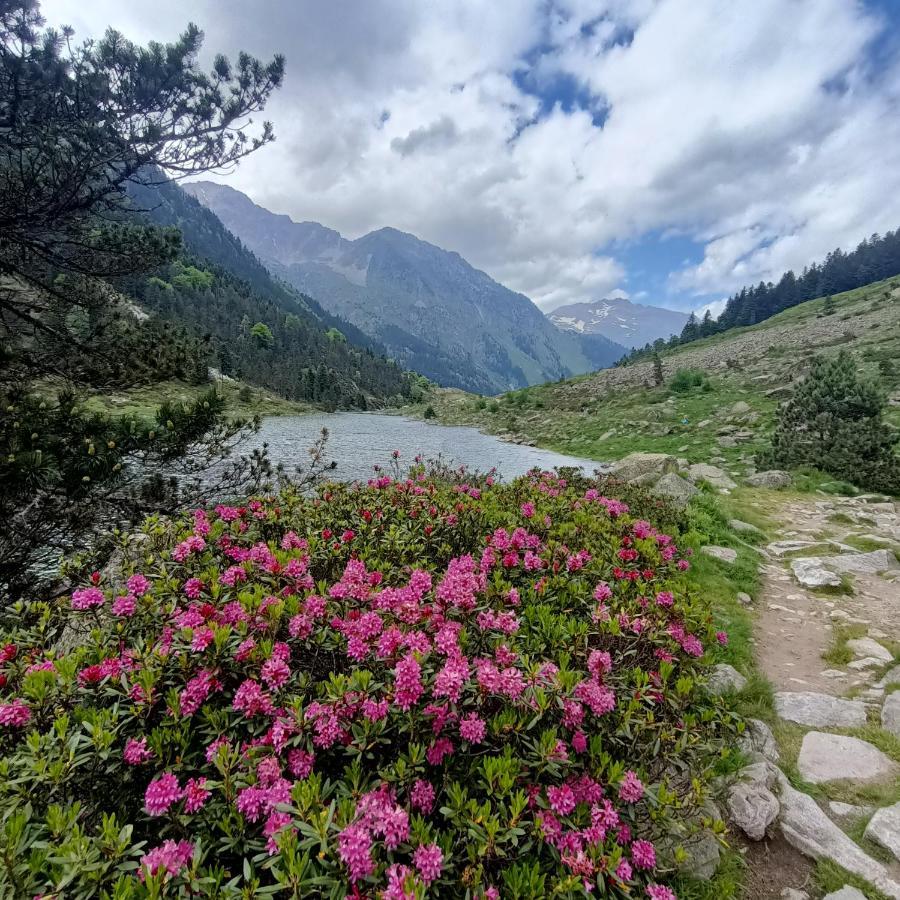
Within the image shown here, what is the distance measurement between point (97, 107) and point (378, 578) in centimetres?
904

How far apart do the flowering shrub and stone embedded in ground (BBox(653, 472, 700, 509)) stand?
23.7 ft

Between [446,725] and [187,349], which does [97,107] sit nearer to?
[187,349]

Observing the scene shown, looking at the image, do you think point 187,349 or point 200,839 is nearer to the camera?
point 200,839

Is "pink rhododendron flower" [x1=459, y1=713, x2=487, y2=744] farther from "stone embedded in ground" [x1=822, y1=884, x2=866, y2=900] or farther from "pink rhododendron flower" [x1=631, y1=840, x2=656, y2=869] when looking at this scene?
"stone embedded in ground" [x1=822, y1=884, x2=866, y2=900]

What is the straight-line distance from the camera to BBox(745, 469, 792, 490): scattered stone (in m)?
13.6

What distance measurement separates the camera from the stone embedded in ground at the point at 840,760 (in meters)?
3.75

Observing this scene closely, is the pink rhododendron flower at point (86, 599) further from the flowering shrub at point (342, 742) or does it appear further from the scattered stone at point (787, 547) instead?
the scattered stone at point (787, 547)

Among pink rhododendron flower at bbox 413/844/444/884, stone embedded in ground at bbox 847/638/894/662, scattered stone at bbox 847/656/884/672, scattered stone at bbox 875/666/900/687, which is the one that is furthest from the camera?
stone embedded in ground at bbox 847/638/894/662

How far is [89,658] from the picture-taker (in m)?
3.01

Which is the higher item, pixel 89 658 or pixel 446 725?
pixel 89 658


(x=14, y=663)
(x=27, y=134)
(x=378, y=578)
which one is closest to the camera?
(x=14, y=663)

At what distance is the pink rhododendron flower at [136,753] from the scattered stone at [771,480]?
1605 cm

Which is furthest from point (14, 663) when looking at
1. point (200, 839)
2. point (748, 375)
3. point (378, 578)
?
point (748, 375)

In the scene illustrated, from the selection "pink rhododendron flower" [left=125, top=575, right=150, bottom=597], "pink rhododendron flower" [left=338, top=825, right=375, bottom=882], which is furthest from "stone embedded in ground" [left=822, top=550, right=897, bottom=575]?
"pink rhododendron flower" [left=125, top=575, right=150, bottom=597]
